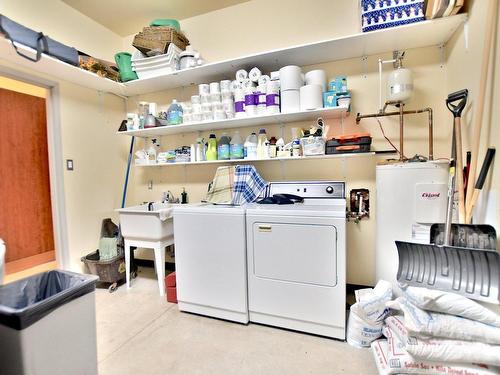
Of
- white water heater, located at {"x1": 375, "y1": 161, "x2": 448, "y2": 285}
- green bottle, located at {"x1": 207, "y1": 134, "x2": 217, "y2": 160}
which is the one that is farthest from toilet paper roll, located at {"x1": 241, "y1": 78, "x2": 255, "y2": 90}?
white water heater, located at {"x1": 375, "y1": 161, "x2": 448, "y2": 285}

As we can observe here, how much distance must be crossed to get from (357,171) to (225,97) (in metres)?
1.42

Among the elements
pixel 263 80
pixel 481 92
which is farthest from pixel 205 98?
pixel 481 92

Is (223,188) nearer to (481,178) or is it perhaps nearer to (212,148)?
(212,148)

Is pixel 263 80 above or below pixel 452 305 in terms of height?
above

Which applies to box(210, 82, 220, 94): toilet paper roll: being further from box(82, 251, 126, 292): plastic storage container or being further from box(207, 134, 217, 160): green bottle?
box(82, 251, 126, 292): plastic storage container

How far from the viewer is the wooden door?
310cm

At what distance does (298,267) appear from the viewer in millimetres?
1810

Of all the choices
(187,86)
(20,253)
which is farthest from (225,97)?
(20,253)

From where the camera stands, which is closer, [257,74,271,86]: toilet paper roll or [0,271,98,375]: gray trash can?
[0,271,98,375]: gray trash can

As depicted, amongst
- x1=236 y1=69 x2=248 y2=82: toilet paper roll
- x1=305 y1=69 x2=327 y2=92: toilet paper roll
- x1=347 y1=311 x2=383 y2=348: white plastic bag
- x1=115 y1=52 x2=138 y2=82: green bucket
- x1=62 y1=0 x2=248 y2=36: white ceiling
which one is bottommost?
x1=347 y1=311 x2=383 y2=348: white plastic bag

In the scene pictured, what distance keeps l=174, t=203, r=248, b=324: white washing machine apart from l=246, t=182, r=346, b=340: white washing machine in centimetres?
9

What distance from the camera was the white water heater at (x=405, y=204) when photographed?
5.39ft

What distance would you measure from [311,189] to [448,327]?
131cm

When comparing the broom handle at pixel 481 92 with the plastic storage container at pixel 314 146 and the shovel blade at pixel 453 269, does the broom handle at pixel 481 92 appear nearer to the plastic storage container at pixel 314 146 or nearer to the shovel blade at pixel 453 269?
the shovel blade at pixel 453 269
